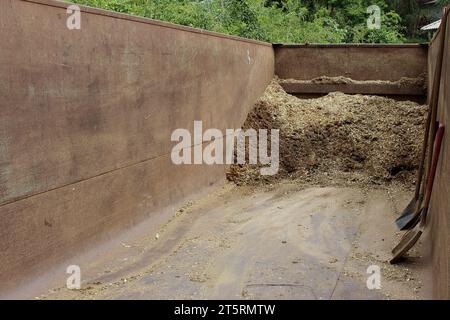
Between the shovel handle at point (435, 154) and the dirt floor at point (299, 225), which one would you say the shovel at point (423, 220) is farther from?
the dirt floor at point (299, 225)

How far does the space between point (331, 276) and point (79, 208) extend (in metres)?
1.99

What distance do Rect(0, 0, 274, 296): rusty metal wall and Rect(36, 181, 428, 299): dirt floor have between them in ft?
1.04

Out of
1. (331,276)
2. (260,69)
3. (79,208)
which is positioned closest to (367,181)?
(260,69)

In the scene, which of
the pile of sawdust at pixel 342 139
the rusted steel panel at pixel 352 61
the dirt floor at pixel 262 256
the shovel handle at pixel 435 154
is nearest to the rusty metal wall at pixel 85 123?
the dirt floor at pixel 262 256

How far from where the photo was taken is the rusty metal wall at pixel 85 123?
3320 mm

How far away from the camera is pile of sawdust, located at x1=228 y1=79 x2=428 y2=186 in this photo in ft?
24.4

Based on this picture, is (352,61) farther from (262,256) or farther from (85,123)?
(85,123)

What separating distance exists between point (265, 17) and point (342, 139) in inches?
209

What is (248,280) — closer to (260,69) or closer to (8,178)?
(8,178)

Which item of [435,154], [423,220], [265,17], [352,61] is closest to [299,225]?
[423,220]

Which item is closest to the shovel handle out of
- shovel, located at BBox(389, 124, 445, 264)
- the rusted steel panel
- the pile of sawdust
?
shovel, located at BBox(389, 124, 445, 264)

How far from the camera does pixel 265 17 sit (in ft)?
40.1

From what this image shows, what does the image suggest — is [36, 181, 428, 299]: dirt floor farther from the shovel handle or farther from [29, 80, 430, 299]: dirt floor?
the shovel handle

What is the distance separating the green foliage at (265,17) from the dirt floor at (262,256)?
3085mm
